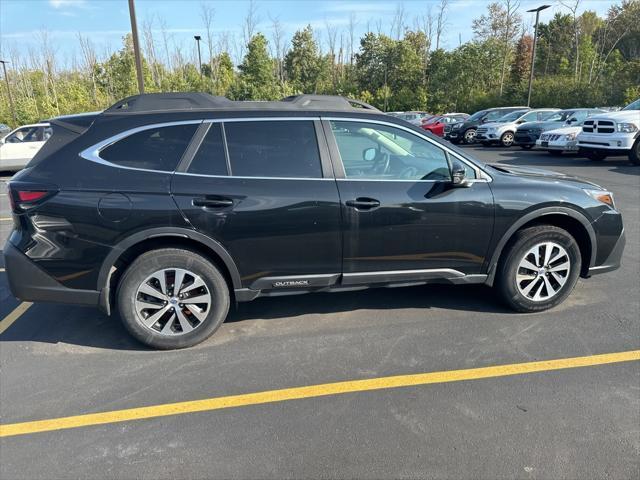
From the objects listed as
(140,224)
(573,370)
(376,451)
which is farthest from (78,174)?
(573,370)

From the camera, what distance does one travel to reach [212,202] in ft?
11.2

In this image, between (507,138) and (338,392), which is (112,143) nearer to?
(338,392)

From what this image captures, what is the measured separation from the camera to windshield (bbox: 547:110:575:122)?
722 inches

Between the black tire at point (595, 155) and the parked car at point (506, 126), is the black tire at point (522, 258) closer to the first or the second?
the black tire at point (595, 155)

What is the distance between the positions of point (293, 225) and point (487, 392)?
176cm

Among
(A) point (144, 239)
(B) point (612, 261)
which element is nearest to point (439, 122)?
(B) point (612, 261)

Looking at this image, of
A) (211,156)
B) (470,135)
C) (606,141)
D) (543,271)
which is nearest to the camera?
(211,156)

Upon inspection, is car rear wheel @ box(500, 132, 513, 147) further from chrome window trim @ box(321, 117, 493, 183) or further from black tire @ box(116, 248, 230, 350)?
black tire @ box(116, 248, 230, 350)

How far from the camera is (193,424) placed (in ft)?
9.01

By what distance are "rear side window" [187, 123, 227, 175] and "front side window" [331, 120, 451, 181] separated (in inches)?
35.4

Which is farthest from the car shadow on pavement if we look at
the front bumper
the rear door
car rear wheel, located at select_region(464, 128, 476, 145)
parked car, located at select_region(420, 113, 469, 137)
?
parked car, located at select_region(420, 113, 469, 137)

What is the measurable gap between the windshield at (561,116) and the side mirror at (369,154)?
1748 cm

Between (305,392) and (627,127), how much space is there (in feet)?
45.6

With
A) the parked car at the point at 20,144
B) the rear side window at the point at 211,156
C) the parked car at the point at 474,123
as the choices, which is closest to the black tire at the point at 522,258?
the rear side window at the point at 211,156
